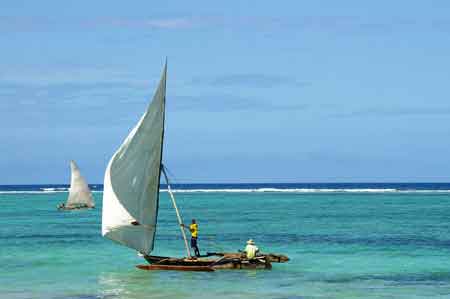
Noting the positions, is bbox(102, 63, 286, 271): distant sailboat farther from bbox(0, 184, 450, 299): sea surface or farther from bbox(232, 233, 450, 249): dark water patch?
bbox(232, 233, 450, 249): dark water patch

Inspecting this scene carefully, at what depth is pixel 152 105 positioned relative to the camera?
34.6 meters

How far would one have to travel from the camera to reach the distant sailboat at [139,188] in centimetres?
3484

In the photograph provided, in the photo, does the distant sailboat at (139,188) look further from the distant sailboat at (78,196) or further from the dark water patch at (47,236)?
the distant sailboat at (78,196)

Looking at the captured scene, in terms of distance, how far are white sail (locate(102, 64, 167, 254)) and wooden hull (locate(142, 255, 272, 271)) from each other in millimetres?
1122

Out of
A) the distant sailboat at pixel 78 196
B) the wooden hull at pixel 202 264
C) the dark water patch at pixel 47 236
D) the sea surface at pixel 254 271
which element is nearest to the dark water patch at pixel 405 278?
the sea surface at pixel 254 271

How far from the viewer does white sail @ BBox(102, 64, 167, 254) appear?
34.9 meters

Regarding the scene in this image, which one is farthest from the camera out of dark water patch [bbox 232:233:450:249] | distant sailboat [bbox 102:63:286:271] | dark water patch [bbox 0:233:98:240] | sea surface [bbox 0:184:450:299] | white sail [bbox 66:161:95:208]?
white sail [bbox 66:161:95:208]

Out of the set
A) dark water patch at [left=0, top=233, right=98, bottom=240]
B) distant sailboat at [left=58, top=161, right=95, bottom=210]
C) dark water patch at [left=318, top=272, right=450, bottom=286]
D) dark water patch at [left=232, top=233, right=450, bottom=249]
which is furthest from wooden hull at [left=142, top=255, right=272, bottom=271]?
distant sailboat at [left=58, top=161, right=95, bottom=210]

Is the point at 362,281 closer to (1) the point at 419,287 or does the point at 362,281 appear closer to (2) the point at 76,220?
(1) the point at 419,287

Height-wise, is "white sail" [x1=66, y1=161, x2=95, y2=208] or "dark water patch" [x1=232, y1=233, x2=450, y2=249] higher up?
"white sail" [x1=66, y1=161, x2=95, y2=208]

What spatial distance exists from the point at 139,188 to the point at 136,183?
0.23 metres

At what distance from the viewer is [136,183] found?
116 ft

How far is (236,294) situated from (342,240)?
2293 cm

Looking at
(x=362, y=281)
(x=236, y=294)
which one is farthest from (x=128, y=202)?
(x=362, y=281)
